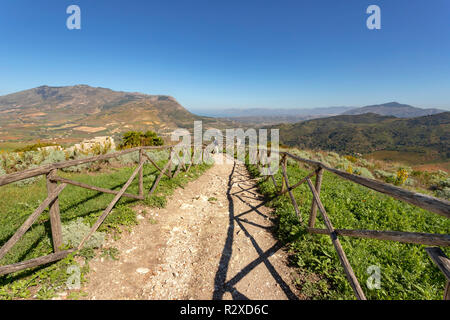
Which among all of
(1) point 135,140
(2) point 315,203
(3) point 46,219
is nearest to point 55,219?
(3) point 46,219

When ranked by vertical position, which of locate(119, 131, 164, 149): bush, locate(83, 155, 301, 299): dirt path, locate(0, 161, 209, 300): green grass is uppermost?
locate(119, 131, 164, 149): bush

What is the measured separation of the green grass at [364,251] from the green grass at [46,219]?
4.03 metres

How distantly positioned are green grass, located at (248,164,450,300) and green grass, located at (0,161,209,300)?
13.2ft

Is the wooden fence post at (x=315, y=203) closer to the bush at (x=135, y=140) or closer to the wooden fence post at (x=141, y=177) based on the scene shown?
the wooden fence post at (x=141, y=177)

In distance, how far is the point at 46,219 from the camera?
4348 millimetres

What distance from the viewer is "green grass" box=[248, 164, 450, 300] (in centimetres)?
291

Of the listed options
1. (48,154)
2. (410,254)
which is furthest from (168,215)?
(48,154)

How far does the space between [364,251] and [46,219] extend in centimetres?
709

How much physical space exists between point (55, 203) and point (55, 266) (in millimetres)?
1067

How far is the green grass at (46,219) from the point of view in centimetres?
281

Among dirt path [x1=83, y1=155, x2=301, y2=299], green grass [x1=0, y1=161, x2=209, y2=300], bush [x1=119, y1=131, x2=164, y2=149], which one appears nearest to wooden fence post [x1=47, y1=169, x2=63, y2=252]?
green grass [x1=0, y1=161, x2=209, y2=300]

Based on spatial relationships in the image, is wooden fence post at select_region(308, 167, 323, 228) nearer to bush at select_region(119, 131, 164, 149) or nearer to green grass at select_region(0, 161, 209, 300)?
green grass at select_region(0, 161, 209, 300)

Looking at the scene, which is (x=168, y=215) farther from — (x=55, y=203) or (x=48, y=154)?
(x=48, y=154)
